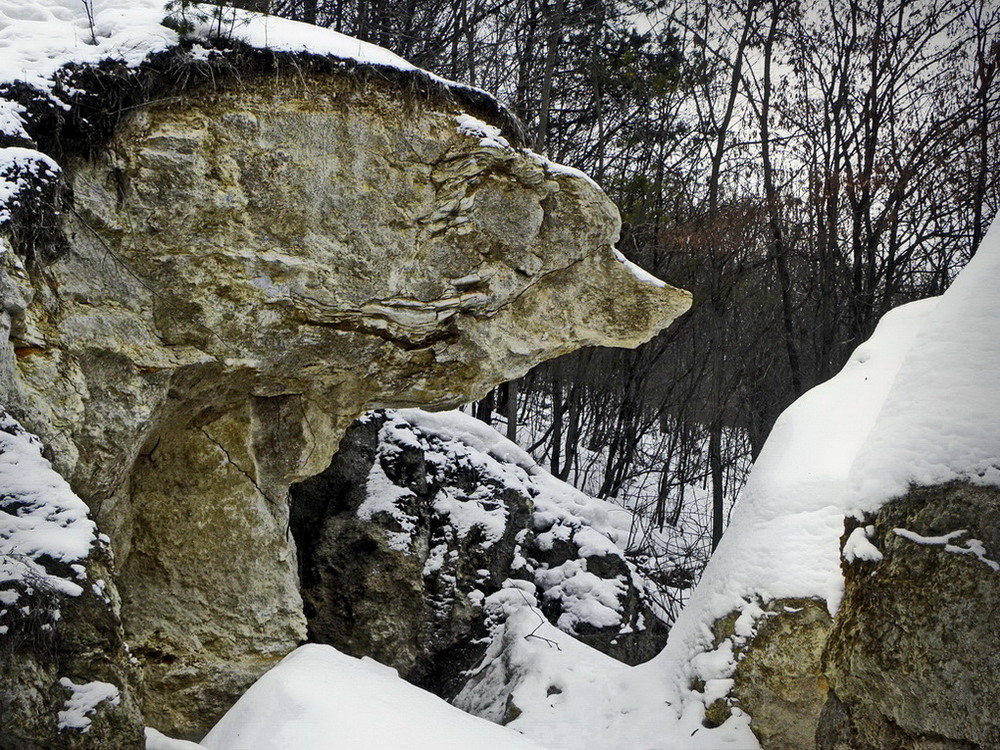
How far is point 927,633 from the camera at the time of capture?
141 inches

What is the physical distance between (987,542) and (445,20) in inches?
394

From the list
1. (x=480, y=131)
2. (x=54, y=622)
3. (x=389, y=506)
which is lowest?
(x=389, y=506)

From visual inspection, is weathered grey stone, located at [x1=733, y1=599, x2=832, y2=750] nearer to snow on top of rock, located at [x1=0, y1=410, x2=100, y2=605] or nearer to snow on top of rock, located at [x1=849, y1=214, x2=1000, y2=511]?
snow on top of rock, located at [x1=849, y1=214, x2=1000, y2=511]

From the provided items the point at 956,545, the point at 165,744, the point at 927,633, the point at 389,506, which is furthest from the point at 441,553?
the point at 956,545

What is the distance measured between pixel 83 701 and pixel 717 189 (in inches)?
417

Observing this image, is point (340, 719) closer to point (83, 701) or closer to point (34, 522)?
point (83, 701)

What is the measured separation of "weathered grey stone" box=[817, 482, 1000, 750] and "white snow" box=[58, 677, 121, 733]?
3.05 metres

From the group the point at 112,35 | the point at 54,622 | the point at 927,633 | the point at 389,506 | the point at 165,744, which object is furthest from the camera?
the point at 389,506

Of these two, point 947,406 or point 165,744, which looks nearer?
point 947,406

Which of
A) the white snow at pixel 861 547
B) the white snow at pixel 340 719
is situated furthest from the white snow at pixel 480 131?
the white snow at pixel 340 719

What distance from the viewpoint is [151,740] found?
13.6ft

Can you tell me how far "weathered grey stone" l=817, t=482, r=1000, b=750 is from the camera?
3471 millimetres

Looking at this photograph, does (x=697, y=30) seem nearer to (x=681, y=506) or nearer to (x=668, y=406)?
(x=668, y=406)

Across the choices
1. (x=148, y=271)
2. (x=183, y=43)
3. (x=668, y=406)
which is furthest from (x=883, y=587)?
(x=668, y=406)
